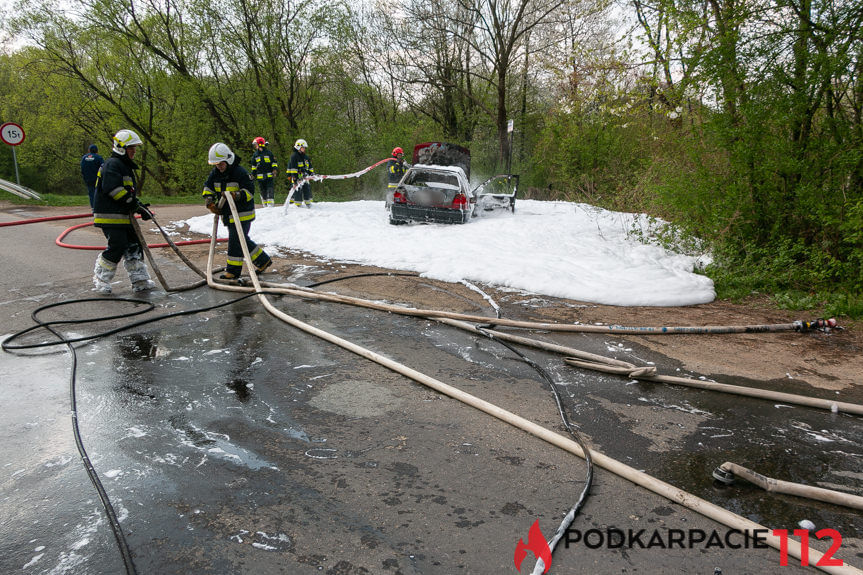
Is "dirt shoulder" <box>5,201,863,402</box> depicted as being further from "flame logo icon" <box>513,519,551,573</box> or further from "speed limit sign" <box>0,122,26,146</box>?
"speed limit sign" <box>0,122,26,146</box>

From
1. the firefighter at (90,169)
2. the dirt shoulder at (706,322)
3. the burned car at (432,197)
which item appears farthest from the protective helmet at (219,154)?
the burned car at (432,197)

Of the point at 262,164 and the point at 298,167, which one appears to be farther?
the point at 298,167

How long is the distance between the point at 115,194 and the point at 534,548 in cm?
614

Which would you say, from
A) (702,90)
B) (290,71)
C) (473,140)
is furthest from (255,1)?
(702,90)

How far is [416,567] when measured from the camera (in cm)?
204

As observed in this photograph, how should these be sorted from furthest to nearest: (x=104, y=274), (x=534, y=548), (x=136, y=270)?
Answer: (x=136, y=270) → (x=104, y=274) → (x=534, y=548)

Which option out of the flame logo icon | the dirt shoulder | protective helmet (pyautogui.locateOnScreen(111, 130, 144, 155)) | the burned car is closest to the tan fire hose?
the flame logo icon

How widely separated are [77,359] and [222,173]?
3438 mm

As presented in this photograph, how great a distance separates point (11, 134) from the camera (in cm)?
1406

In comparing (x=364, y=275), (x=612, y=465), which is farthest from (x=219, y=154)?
(x=612, y=465)

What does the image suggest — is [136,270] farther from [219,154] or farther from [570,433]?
[570,433]

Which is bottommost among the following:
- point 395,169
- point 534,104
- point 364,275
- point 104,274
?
point 364,275

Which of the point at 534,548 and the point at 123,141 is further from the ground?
the point at 123,141

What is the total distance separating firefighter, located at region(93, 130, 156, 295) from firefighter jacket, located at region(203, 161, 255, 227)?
93 cm
